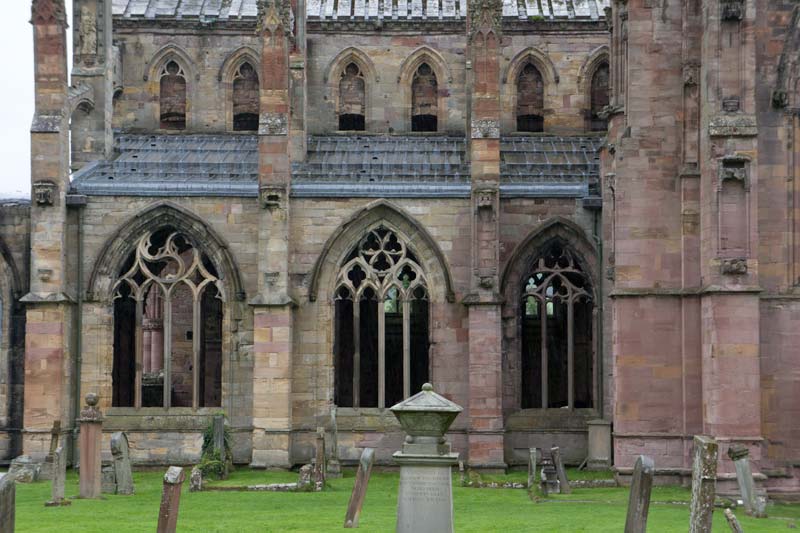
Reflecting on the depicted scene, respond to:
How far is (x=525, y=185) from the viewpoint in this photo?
3291 cm

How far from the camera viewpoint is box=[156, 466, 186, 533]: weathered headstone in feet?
50.1

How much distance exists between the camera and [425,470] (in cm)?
1498

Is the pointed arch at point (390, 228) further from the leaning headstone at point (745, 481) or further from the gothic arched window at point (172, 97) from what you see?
the leaning headstone at point (745, 481)

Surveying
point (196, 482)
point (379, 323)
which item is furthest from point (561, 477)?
point (379, 323)

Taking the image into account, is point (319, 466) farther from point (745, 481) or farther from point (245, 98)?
point (245, 98)

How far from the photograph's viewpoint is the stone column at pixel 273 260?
31.4 meters

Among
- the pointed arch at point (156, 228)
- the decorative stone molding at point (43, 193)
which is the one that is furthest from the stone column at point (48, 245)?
the pointed arch at point (156, 228)

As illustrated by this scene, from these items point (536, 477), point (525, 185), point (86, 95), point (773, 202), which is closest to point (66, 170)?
point (86, 95)

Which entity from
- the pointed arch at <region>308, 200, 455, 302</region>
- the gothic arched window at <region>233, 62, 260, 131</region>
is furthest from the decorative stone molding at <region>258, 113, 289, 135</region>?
the gothic arched window at <region>233, 62, 260, 131</region>

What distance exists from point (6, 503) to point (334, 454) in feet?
61.5

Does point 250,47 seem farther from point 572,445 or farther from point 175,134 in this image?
point 572,445

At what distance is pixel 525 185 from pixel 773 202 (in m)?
8.84

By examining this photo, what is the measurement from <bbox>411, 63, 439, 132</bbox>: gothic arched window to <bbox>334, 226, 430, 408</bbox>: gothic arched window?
192 inches

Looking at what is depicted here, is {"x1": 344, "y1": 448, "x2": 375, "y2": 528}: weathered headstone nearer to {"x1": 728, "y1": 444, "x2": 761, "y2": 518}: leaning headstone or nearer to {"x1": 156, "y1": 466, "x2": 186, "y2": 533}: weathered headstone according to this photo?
{"x1": 156, "y1": 466, "x2": 186, "y2": 533}: weathered headstone
